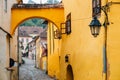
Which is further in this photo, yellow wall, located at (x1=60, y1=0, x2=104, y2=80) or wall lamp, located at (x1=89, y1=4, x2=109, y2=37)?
yellow wall, located at (x1=60, y1=0, x2=104, y2=80)

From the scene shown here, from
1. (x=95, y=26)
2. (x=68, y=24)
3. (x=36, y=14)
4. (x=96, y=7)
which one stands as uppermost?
(x=36, y=14)

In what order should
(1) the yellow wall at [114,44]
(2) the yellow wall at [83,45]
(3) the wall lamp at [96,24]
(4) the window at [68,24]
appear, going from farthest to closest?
(4) the window at [68,24], (2) the yellow wall at [83,45], (3) the wall lamp at [96,24], (1) the yellow wall at [114,44]

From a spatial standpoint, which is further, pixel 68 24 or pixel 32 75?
pixel 32 75

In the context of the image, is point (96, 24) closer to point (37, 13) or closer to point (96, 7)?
point (96, 7)

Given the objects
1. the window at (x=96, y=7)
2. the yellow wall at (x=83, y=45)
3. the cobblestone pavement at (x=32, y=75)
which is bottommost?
the cobblestone pavement at (x=32, y=75)

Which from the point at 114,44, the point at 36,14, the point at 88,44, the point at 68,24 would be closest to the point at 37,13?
the point at 36,14

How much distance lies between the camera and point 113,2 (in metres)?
11.8

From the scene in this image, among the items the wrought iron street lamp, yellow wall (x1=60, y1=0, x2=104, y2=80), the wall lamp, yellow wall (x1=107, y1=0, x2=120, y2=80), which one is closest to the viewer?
yellow wall (x1=107, y1=0, x2=120, y2=80)

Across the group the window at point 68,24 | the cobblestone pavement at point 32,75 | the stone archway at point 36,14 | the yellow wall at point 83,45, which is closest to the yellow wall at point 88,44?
the yellow wall at point 83,45

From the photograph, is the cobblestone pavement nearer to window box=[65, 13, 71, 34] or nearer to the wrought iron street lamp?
window box=[65, 13, 71, 34]

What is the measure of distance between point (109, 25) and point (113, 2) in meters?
0.73

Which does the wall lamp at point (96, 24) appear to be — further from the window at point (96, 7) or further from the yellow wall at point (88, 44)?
the window at point (96, 7)

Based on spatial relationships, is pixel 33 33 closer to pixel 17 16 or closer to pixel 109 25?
pixel 17 16

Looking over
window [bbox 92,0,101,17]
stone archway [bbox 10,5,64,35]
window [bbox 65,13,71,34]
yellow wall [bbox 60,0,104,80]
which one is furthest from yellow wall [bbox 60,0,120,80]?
stone archway [bbox 10,5,64,35]
